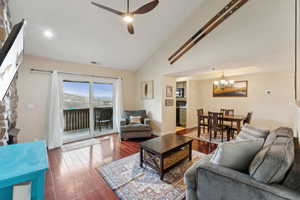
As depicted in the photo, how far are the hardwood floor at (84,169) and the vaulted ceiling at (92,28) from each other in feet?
8.48

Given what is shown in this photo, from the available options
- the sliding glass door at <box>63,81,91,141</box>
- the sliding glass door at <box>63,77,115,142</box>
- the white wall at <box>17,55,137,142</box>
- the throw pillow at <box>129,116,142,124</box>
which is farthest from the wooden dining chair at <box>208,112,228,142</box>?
the white wall at <box>17,55,137,142</box>

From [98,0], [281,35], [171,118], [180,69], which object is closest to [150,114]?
[171,118]

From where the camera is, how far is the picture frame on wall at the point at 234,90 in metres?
4.97

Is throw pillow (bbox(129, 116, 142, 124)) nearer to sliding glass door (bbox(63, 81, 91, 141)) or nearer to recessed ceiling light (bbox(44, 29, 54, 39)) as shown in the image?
sliding glass door (bbox(63, 81, 91, 141))

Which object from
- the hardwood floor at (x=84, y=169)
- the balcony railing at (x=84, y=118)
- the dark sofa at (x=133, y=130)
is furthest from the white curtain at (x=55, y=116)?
the dark sofa at (x=133, y=130)

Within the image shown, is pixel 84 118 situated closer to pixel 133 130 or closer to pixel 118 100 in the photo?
pixel 118 100

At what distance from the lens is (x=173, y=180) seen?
82.0 inches

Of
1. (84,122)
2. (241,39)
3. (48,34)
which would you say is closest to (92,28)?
(48,34)

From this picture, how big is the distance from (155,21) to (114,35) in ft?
3.67

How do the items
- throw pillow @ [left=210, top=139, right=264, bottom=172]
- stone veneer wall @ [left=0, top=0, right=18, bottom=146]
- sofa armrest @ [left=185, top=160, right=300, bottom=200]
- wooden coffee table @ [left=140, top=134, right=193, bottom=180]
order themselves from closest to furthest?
1. sofa armrest @ [left=185, top=160, right=300, bottom=200]
2. throw pillow @ [left=210, top=139, right=264, bottom=172]
3. stone veneer wall @ [left=0, top=0, right=18, bottom=146]
4. wooden coffee table @ [left=140, top=134, right=193, bottom=180]

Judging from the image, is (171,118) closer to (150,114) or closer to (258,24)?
(150,114)

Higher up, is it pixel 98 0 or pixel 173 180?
pixel 98 0

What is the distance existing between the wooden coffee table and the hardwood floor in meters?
0.73

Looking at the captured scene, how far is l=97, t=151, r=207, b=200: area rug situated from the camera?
1.79 meters
